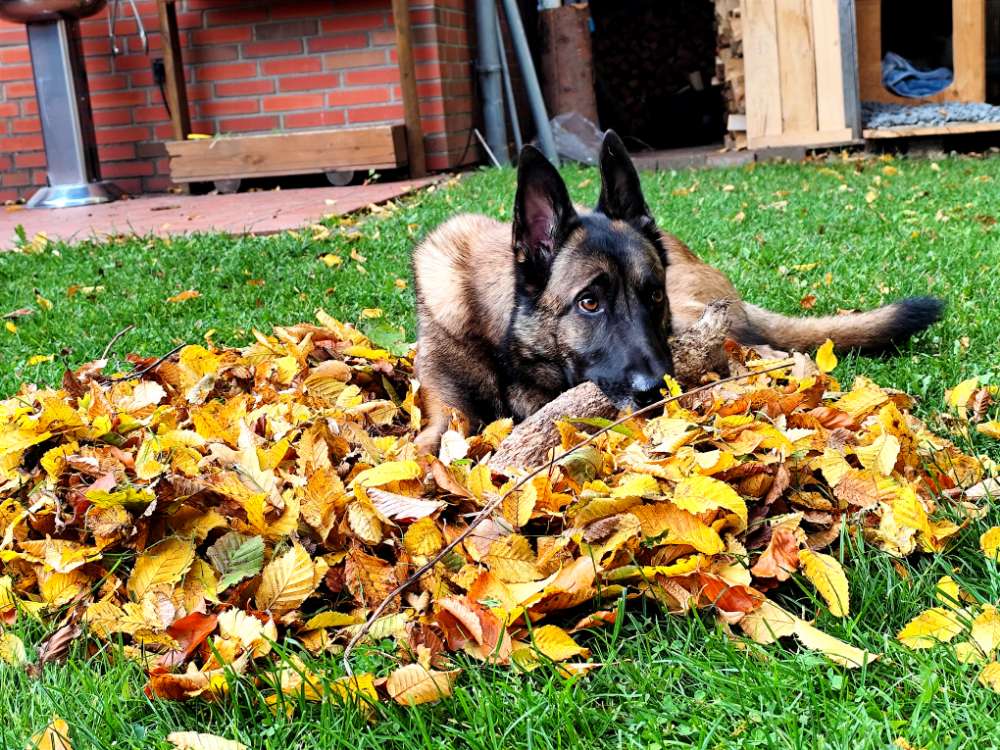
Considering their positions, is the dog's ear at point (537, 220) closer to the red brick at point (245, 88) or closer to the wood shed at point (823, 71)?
the red brick at point (245, 88)

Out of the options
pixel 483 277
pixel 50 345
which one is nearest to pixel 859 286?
pixel 483 277

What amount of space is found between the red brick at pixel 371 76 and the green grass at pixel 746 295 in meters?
1.38

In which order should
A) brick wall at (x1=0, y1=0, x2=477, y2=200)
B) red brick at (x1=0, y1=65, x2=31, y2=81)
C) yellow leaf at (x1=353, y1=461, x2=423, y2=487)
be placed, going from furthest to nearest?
red brick at (x1=0, y1=65, x2=31, y2=81) → brick wall at (x1=0, y1=0, x2=477, y2=200) → yellow leaf at (x1=353, y1=461, x2=423, y2=487)

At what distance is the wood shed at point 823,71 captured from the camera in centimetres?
833

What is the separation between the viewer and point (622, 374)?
8.26ft

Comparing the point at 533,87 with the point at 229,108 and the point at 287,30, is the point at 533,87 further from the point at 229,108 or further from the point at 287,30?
the point at 229,108

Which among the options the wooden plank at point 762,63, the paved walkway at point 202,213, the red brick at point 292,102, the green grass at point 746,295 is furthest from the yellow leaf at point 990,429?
the red brick at point 292,102

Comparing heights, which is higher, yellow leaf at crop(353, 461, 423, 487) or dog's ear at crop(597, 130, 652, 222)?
dog's ear at crop(597, 130, 652, 222)

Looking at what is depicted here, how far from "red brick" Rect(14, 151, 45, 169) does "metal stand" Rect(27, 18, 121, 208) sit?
833mm

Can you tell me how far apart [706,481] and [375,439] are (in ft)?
3.32

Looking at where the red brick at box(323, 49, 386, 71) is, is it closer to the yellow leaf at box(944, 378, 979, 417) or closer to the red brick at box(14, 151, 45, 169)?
the red brick at box(14, 151, 45, 169)

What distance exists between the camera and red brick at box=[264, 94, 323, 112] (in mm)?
8469

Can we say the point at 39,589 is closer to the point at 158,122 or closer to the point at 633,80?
the point at 158,122

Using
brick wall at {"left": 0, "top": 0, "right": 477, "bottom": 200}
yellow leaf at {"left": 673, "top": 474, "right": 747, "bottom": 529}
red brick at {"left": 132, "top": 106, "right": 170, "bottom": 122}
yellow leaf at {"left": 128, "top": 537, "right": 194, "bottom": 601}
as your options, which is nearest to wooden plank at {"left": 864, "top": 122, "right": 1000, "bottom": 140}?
brick wall at {"left": 0, "top": 0, "right": 477, "bottom": 200}
